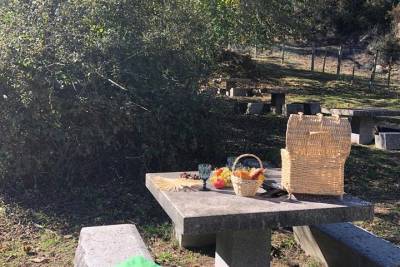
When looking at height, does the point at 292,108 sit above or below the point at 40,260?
above

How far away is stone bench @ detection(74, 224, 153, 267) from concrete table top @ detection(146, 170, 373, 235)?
37cm

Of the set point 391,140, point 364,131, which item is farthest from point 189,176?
point 364,131

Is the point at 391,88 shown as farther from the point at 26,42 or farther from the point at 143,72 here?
the point at 26,42

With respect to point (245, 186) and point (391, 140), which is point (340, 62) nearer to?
point (391, 140)

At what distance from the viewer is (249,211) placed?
2826 millimetres

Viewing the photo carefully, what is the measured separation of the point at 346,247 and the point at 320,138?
1.23 metres

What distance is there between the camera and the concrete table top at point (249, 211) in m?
2.74

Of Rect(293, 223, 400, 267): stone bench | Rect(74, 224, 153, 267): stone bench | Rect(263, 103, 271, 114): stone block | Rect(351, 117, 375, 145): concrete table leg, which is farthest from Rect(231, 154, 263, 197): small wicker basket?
Rect(263, 103, 271, 114): stone block

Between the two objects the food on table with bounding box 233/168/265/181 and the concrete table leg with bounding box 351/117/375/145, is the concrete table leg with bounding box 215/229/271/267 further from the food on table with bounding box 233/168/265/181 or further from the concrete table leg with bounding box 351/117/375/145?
the concrete table leg with bounding box 351/117/375/145

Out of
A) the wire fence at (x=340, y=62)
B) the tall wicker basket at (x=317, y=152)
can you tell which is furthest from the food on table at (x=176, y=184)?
A: the wire fence at (x=340, y=62)

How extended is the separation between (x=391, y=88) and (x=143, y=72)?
1540 cm

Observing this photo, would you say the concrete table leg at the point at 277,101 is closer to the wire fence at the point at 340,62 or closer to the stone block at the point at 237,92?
the stone block at the point at 237,92

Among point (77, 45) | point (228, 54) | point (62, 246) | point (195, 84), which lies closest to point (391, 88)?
point (228, 54)

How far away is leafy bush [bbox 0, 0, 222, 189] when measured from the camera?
18.9ft
